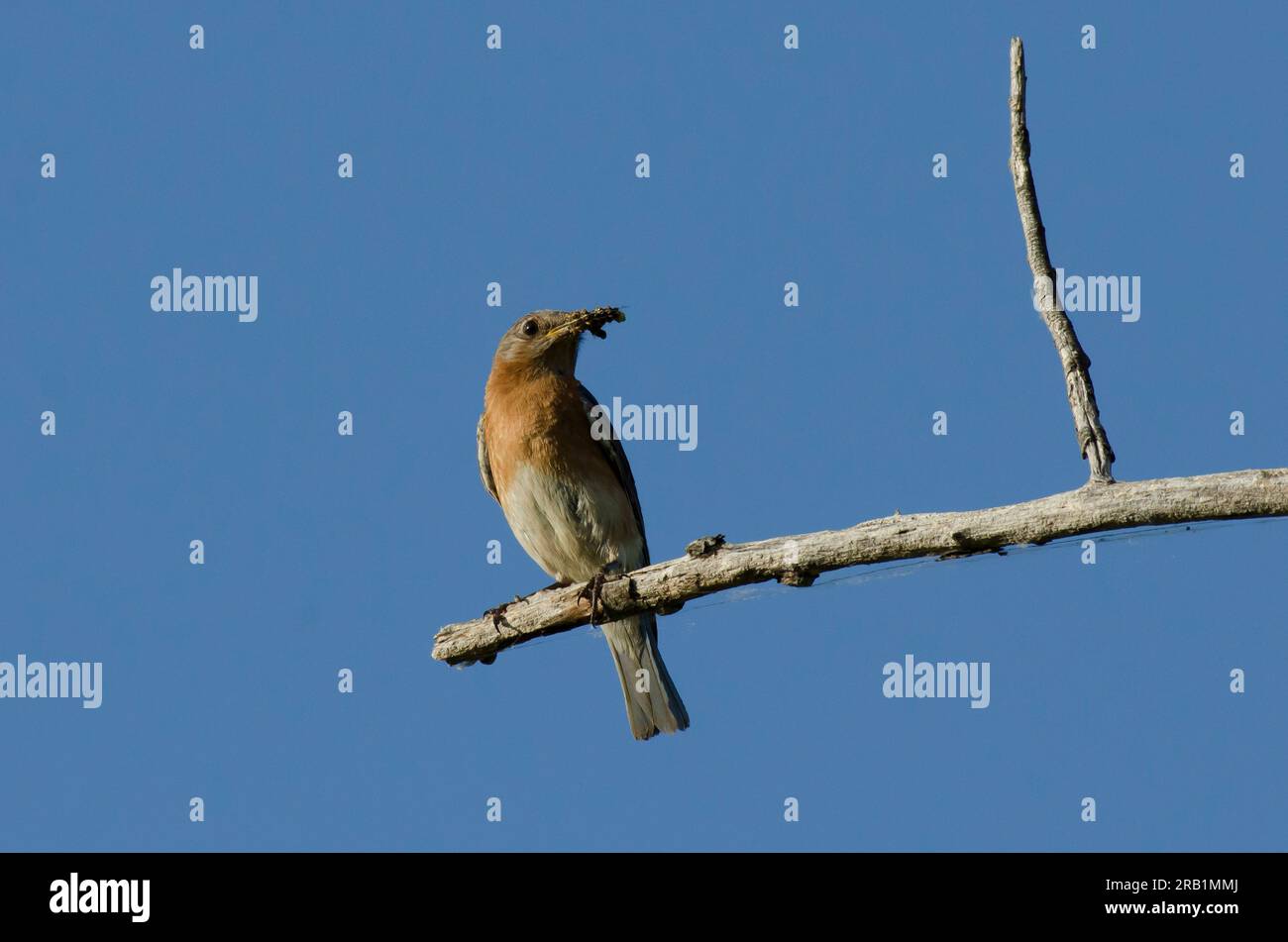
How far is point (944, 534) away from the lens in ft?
21.7

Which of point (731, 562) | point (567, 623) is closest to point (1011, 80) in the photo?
point (731, 562)

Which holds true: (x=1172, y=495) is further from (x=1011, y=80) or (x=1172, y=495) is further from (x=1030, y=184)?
(x=1011, y=80)

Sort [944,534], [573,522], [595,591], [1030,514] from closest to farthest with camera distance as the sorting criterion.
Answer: [1030,514]
[944,534]
[595,591]
[573,522]

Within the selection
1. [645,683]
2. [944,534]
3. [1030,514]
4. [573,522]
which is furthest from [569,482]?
[1030,514]

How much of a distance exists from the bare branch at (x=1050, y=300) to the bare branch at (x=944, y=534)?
0.19m

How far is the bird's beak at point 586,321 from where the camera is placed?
33.3 ft

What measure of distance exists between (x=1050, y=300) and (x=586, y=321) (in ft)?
14.6

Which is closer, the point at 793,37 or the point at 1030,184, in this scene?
the point at 1030,184

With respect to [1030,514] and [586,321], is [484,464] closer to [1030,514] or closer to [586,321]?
→ [586,321]

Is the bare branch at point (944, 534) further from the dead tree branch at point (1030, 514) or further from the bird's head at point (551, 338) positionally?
the bird's head at point (551, 338)

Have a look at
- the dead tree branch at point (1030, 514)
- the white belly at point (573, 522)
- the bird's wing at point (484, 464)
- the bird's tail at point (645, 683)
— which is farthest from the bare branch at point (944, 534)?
the bird's wing at point (484, 464)

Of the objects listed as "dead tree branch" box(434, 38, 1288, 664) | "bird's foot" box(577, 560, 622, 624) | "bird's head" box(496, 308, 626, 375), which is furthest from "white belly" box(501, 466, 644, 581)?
"dead tree branch" box(434, 38, 1288, 664)

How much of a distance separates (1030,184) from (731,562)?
2410mm

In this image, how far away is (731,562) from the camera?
24.4 ft
